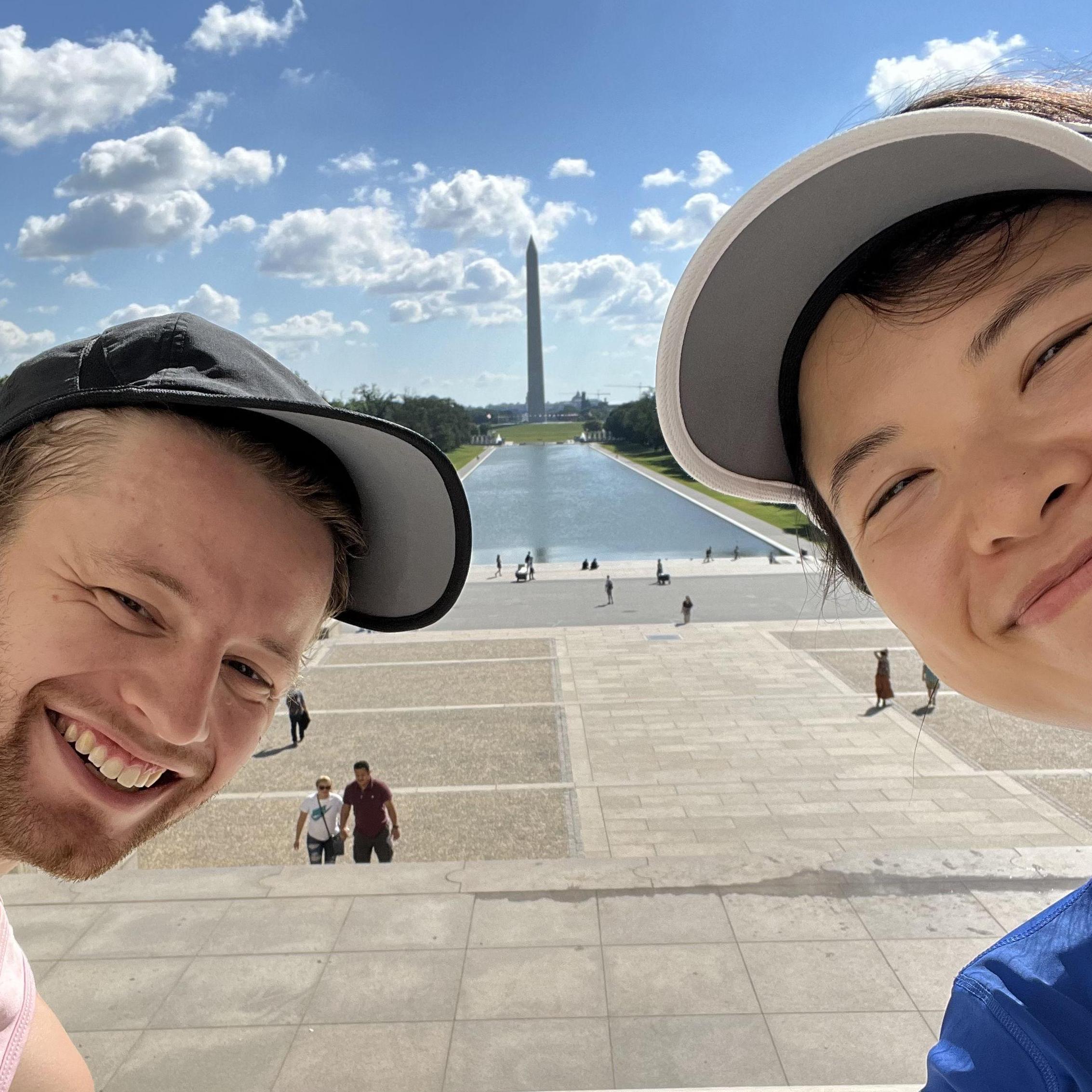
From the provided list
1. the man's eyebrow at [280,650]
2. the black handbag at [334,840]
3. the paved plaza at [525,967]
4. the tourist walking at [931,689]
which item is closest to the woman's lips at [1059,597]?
the man's eyebrow at [280,650]

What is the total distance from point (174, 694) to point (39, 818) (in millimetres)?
341

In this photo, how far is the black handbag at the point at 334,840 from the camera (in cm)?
912

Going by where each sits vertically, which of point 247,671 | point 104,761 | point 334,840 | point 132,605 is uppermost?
point 132,605

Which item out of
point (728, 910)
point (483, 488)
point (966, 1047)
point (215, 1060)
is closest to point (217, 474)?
point (966, 1047)

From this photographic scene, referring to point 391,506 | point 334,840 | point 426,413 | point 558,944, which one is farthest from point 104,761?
point 426,413

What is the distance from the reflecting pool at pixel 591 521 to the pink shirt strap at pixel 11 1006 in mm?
33067

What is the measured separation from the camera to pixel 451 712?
54.9 feet

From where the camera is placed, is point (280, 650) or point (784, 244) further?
point (280, 650)

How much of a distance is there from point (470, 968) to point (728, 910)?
6.12 feet

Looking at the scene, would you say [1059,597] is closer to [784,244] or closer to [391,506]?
[784,244]

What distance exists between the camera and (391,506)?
76.9 inches

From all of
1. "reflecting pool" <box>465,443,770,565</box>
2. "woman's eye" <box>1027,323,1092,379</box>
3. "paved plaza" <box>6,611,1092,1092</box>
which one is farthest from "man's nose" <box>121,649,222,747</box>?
"reflecting pool" <box>465,443,770,565</box>

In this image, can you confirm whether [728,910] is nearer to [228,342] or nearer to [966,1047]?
[966,1047]

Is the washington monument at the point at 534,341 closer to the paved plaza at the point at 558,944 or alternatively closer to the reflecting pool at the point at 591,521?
the reflecting pool at the point at 591,521
